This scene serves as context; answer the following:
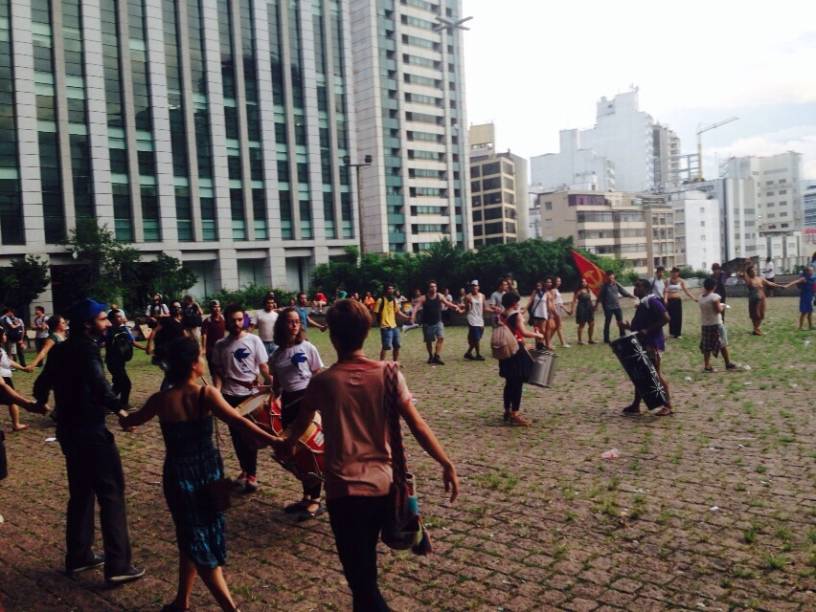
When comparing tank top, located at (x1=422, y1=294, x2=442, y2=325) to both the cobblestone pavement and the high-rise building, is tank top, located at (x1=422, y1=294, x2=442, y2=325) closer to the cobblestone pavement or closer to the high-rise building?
the cobblestone pavement

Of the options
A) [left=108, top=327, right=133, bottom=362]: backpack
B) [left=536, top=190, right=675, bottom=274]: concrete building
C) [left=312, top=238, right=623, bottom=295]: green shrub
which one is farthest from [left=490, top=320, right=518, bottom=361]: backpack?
[left=536, top=190, right=675, bottom=274]: concrete building

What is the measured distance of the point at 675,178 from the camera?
16712 cm

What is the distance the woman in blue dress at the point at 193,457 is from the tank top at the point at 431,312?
1169cm

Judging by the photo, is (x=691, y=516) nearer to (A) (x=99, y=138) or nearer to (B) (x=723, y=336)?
(B) (x=723, y=336)

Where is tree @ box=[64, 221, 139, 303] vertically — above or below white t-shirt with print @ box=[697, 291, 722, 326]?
above

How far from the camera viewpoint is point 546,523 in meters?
5.53

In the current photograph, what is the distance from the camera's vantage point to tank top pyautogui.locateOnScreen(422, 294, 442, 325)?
15781mm

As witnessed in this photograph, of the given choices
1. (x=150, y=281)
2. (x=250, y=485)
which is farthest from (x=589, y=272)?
(x=150, y=281)

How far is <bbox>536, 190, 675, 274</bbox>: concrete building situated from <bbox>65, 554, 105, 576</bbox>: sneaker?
319 feet

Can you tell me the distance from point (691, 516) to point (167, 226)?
4769cm

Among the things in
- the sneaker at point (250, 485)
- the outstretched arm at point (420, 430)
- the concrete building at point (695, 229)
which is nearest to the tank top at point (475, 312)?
the sneaker at point (250, 485)

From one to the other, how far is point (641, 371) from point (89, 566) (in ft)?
21.8

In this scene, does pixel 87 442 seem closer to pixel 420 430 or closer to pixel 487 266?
pixel 420 430

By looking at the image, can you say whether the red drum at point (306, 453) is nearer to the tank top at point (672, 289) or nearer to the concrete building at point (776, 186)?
the tank top at point (672, 289)
